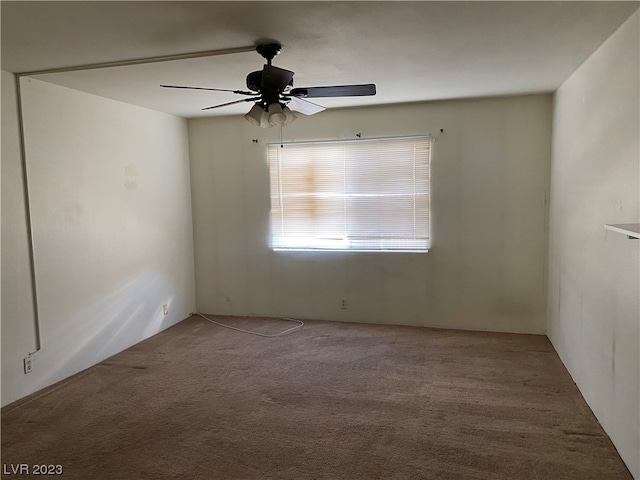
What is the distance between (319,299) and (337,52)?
299 cm

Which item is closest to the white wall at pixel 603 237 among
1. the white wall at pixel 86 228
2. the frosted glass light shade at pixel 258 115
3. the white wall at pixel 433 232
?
the white wall at pixel 433 232

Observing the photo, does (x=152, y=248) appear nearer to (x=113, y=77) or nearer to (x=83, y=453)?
(x=113, y=77)

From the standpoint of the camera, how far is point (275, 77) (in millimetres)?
2578

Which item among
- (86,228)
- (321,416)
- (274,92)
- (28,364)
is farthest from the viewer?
(86,228)

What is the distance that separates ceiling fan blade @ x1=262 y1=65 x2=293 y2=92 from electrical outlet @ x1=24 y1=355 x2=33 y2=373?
266cm

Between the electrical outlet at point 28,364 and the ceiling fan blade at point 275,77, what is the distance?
266 centimetres

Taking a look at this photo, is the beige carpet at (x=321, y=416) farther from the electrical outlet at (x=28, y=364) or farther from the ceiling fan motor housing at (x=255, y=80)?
the ceiling fan motor housing at (x=255, y=80)

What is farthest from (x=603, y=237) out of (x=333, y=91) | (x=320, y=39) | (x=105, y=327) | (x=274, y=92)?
(x=105, y=327)

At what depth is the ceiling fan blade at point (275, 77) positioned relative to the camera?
253 cm

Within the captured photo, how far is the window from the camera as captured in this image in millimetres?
4777

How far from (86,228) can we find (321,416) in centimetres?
256

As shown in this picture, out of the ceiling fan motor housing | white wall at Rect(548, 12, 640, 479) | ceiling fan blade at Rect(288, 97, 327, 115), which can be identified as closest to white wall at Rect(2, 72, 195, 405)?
the ceiling fan motor housing

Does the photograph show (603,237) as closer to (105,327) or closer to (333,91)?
(333,91)

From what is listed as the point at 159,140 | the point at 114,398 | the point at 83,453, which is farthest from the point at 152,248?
the point at 83,453
